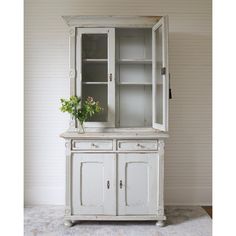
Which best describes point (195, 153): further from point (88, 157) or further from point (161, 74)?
point (88, 157)

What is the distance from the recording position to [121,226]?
2883 millimetres

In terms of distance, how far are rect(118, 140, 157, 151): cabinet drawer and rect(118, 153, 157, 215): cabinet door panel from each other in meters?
0.10

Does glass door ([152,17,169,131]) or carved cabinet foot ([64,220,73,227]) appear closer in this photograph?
glass door ([152,17,169,131])

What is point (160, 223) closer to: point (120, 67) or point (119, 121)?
point (119, 121)

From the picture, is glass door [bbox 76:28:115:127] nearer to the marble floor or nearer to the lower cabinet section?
the lower cabinet section

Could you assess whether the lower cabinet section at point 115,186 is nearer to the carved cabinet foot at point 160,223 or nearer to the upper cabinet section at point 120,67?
the carved cabinet foot at point 160,223

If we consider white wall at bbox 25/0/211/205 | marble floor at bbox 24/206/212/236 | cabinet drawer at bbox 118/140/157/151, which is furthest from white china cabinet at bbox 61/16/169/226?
white wall at bbox 25/0/211/205


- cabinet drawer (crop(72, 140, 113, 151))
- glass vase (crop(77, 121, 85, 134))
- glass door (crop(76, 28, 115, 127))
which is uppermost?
glass door (crop(76, 28, 115, 127))

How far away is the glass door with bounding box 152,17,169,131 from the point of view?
9.05ft

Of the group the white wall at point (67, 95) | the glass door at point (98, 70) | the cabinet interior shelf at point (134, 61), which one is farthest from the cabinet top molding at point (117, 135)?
the cabinet interior shelf at point (134, 61)

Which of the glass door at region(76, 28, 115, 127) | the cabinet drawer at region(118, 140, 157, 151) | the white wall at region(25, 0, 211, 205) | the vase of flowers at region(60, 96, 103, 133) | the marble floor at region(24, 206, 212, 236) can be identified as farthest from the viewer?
Answer: the white wall at region(25, 0, 211, 205)
